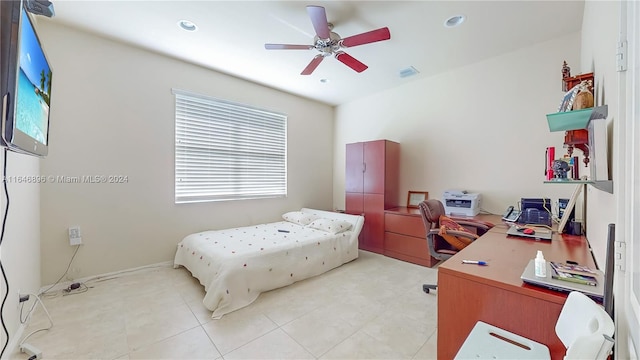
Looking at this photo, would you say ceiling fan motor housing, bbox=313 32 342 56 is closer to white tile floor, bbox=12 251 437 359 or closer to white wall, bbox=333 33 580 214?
white wall, bbox=333 33 580 214

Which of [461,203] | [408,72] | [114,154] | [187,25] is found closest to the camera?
[187,25]

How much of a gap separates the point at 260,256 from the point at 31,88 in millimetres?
1931

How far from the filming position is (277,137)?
442cm

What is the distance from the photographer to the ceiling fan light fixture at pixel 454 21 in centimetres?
243

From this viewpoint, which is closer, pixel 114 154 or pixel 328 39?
pixel 328 39

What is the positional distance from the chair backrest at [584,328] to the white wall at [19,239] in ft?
8.78

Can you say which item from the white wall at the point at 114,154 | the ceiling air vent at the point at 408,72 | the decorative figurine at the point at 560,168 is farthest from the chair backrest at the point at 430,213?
the white wall at the point at 114,154

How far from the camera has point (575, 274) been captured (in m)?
1.11

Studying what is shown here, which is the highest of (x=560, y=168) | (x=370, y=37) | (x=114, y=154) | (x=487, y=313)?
(x=370, y=37)

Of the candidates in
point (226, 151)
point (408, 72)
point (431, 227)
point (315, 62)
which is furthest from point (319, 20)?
point (226, 151)

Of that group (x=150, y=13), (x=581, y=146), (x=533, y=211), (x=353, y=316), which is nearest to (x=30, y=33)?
(x=150, y=13)

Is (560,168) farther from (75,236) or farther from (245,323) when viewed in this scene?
(75,236)

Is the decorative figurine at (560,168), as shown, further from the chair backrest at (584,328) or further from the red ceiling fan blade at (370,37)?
the red ceiling fan blade at (370,37)

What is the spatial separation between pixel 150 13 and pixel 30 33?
1640 mm
